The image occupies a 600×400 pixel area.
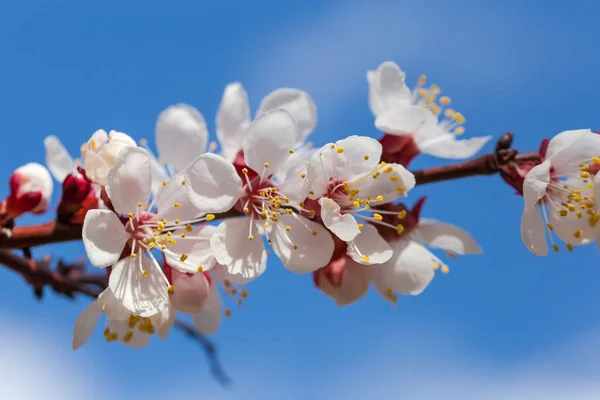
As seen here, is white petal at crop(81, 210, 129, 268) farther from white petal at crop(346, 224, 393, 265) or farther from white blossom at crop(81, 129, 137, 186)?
white petal at crop(346, 224, 393, 265)

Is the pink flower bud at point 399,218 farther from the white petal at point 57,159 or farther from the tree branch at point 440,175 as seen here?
the white petal at point 57,159

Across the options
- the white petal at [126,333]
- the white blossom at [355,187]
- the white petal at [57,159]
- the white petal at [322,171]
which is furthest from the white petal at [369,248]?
the white petal at [57,159]

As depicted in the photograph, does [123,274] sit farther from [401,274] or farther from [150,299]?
[401,274]

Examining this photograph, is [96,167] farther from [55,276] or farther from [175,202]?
[55,276]

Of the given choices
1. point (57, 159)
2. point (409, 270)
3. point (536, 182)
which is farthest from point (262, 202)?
point (57, 159)

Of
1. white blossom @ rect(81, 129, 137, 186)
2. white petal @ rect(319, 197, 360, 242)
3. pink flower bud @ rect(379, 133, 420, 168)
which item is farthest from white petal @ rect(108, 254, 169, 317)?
pink flower bud @ rect(379, 133, 420, 168)
